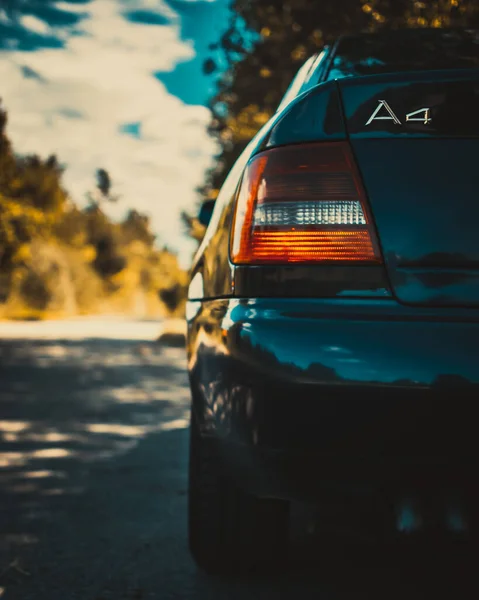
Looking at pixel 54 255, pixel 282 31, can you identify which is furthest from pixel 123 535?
pixel 54 255

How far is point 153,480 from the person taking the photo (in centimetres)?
419

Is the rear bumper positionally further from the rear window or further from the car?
the rear window

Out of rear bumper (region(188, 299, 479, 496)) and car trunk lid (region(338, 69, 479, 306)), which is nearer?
rear bumper (region(188, 299, 479, 496))

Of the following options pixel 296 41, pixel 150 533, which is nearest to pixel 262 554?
pixel 150 533

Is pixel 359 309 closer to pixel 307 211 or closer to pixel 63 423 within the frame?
pixel 307 211

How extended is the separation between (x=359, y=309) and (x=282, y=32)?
8.65 meters

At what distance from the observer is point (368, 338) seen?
5.67 ft

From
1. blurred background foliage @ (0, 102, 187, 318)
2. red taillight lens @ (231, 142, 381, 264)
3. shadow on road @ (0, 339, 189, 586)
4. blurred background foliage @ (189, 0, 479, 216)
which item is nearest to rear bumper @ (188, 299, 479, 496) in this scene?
red taillight lens @ (231, 142, 381, 264)

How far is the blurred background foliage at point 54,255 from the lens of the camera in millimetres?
39281

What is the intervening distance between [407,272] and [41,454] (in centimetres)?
366

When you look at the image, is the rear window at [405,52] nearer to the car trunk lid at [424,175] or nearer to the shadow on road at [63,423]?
the car trunk lid at [424,175]

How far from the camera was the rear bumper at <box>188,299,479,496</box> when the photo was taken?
167 centimetres

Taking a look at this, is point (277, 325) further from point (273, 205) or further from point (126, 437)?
point (126, 437)

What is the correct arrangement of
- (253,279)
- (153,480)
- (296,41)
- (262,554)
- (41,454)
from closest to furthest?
(253,279) < (262,554) < (153,480) < (41,454) < (296,41)
